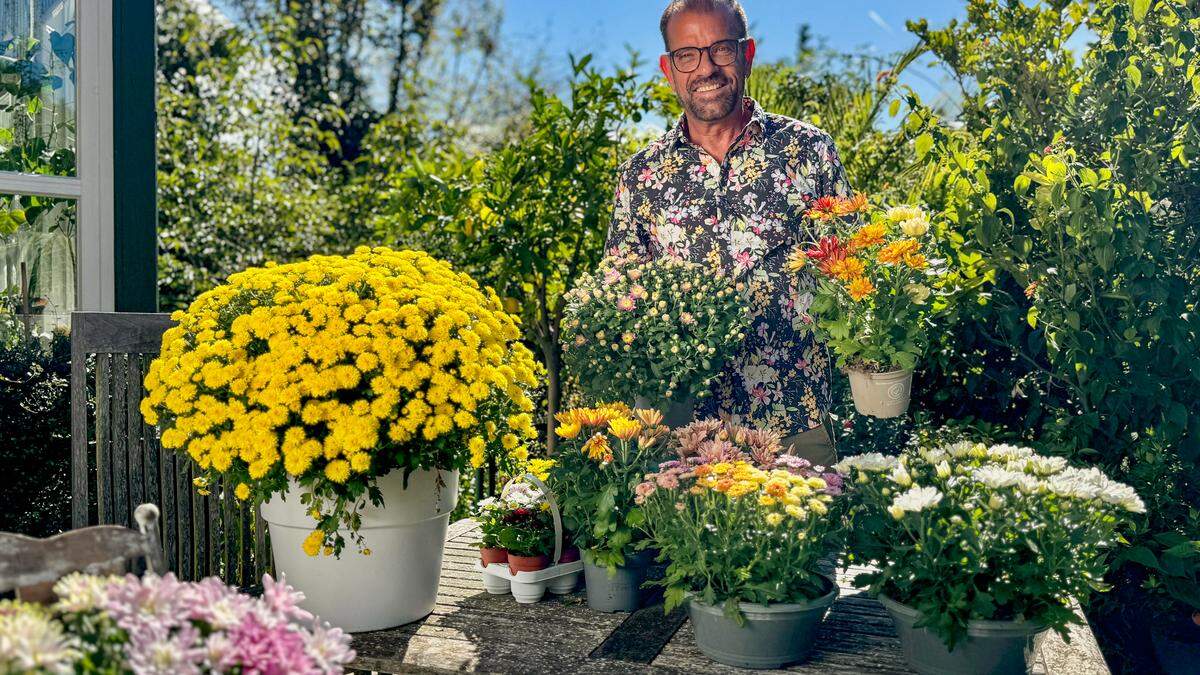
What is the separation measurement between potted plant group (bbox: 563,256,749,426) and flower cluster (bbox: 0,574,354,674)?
1128 millimetres

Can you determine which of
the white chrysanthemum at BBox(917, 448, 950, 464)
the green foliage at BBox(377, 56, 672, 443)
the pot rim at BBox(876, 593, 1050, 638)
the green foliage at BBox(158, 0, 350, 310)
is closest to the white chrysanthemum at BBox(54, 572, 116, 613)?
the pot rim at BBox(876, 593, 1050, 638)

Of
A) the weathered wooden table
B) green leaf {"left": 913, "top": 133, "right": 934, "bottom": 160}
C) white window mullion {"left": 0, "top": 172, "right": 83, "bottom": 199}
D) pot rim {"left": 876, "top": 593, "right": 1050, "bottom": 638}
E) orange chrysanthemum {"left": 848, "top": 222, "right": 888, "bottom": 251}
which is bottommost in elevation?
the weathered wooden table

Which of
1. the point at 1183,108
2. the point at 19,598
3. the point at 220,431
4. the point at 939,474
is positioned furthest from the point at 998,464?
the point at 19,598

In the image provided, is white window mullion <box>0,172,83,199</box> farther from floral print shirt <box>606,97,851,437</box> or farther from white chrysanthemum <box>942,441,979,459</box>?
white chrysanthemum <box>942,441,979,459</box>

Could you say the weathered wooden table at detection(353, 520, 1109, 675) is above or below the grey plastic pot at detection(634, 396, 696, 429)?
below

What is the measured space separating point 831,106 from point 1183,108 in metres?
2.07

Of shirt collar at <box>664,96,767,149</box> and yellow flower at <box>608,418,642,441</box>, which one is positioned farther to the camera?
shirt collar at <box>664,96,767,149</box>

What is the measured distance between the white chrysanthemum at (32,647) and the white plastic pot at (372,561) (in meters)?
0.96

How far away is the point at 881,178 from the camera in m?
4.04

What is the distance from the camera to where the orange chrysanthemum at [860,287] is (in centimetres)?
200

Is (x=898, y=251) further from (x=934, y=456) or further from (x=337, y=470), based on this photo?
(x=337, y=470)

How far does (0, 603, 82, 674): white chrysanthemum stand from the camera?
938 mm

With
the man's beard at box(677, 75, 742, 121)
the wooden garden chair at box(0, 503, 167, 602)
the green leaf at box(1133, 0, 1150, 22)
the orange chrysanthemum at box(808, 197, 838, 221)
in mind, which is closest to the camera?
the wooden garden chair at box(0, 503, 167, 602)

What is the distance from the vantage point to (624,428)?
193cm
